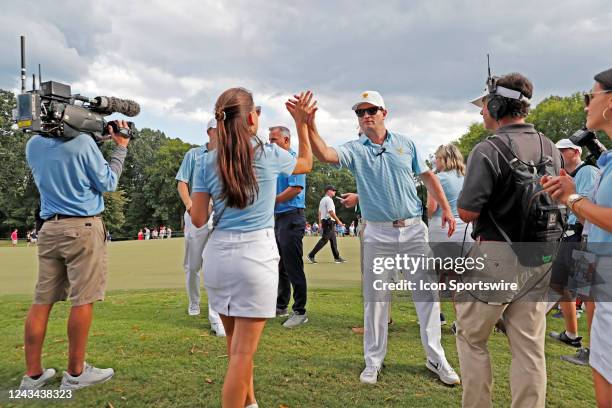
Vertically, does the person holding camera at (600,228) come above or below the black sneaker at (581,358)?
above

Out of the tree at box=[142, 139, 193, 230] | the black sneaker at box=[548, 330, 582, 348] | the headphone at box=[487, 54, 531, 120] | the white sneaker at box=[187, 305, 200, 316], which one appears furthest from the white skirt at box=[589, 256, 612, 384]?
the tree at box=[142, 139, 193, 230]

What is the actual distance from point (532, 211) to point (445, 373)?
1.95 meters

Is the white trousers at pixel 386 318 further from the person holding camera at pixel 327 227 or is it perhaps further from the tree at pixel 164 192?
the tree at pixel 164 192

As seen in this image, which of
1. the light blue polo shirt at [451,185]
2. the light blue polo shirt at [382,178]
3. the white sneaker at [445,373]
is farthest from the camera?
the light blue polo shirt at [451,185]

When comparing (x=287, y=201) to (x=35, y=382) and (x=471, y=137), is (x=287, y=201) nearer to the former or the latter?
(x=35, y=382)

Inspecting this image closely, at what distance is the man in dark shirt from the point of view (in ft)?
8.45

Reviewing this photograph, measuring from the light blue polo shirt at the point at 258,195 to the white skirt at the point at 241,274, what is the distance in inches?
2.4

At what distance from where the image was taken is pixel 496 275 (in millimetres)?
2625

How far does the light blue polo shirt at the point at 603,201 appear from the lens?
2.07m

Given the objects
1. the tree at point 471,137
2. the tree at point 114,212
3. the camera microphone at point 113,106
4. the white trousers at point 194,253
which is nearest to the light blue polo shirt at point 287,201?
the white trousers at point 194,253

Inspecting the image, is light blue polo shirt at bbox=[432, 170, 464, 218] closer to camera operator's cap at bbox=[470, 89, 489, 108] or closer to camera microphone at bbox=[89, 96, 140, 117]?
camera operator's cap at bbox=[470, 89, 489, 108]

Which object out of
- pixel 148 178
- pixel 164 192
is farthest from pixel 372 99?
pixel 148 178

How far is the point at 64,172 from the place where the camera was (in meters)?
3.62

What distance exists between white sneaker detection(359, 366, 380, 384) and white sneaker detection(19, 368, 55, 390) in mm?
2663
